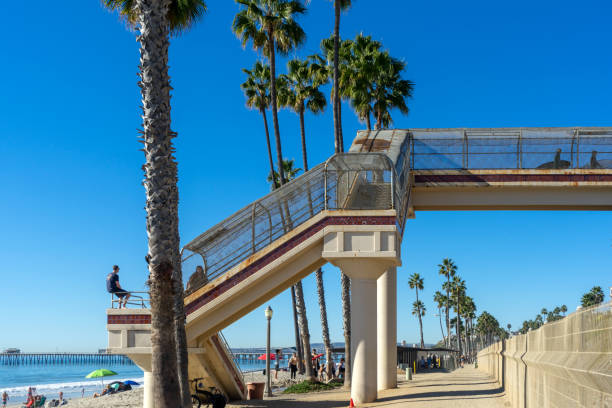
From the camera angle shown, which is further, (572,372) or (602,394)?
(572,372)

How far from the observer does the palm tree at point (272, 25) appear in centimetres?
2866

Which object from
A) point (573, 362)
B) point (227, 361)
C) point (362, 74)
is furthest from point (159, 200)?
point (362, 74)

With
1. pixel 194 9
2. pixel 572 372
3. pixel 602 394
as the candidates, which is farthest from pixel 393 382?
pixel 602 394

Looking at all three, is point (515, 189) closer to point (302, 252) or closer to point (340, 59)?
point (302, 252)

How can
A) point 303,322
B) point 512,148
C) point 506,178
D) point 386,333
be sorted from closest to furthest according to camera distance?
point 386,333, point 506,178, point 512,148, point 303,322

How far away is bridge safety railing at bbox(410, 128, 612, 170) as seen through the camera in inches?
862

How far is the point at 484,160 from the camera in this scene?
22.4 meters

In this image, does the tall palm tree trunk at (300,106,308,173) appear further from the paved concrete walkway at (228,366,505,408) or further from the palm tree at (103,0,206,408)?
the palm tree at (103,0,206,408)

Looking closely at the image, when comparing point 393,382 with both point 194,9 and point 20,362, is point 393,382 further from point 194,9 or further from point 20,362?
point 20,362

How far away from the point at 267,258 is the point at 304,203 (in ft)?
6.07

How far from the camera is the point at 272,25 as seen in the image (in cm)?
2878

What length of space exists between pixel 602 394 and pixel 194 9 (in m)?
13.0

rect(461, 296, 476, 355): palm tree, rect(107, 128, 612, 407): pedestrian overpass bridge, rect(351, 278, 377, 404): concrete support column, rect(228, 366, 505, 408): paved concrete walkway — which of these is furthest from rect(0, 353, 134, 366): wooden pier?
rect(351, 278, 377, 404): concrete support column

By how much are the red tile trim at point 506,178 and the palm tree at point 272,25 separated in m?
9.62
